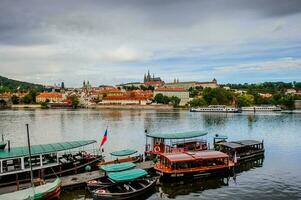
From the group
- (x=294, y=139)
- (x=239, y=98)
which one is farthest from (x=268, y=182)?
(x=239, y=98)

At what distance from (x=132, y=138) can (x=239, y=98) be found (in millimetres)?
129548

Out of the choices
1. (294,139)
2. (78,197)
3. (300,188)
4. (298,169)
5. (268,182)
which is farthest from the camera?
(294,139)

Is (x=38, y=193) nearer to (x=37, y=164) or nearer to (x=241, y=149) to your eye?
(x=37, y=164)

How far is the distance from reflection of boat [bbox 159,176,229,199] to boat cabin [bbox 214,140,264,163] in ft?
25.0

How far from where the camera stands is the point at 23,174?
32.1 meters

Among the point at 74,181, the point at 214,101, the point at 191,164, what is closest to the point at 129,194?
the point at 74,181

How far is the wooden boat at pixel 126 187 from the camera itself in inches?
1153

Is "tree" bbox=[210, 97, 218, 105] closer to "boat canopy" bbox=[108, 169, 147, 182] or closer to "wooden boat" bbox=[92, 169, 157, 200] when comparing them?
"wooden boat" bbox=[92, 169, 157, 200]

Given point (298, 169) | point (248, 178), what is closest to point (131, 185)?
point (248, 178)

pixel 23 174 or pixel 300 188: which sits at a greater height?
pixel 23 174

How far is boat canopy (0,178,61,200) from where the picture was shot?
2580cm

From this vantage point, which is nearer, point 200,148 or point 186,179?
point 186,179

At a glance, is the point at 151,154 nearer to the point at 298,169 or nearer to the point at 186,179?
the point at 186,179

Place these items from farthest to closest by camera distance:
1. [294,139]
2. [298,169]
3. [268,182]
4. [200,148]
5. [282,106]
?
[282,106], [294,139], [200,148], [298,169], [268,182]
